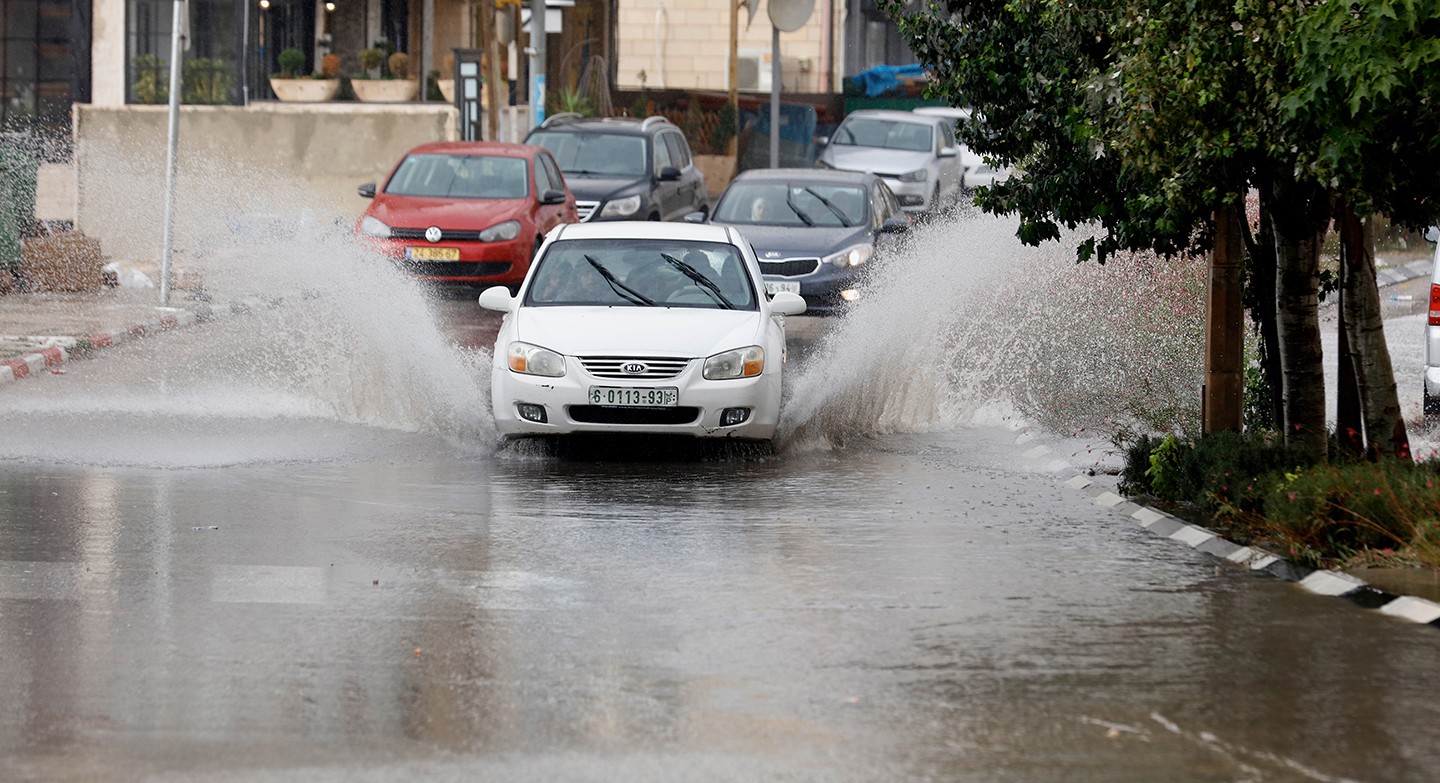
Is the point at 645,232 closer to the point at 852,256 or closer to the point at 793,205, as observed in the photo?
the point at 852,256

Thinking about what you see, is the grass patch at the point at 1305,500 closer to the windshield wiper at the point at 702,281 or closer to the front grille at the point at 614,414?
the front grille at the point at 614,414

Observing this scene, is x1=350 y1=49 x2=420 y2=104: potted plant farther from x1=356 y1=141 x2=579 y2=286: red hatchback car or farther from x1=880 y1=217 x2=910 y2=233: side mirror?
x1=880 y1=217 x2=910 y2=233: side mirror

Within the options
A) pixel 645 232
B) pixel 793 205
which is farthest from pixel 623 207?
pixel 645 232

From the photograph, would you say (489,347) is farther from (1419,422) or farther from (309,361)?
(1419,422)

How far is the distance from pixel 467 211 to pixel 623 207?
3806 millimetres

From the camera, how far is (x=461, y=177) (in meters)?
24.3

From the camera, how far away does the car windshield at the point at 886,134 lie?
37875mm

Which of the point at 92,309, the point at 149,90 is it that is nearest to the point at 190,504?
the point at 92,309

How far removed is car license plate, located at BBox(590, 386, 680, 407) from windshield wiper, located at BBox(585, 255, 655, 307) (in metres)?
1.15

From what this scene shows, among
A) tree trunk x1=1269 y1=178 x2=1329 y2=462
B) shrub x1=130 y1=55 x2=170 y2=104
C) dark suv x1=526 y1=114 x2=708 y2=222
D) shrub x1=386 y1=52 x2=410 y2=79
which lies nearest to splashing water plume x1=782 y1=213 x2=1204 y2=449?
tree trunk x1=1269 y1=178 x2=1329 y2=462

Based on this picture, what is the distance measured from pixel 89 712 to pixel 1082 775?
3.12m

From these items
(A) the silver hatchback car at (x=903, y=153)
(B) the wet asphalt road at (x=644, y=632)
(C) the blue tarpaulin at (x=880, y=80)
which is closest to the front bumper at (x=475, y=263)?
(B) the wet asphalt road at (x=644, y=632)

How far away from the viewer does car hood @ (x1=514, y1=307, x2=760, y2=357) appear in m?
13.2

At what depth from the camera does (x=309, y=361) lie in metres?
17.4
